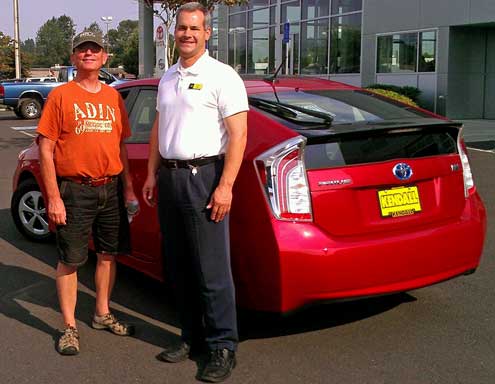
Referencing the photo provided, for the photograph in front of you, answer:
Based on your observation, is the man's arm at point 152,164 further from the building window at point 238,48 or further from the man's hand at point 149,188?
the building window at point 238,48

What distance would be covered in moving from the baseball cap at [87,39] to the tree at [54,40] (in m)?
134

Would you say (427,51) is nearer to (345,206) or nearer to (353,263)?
(345,206)

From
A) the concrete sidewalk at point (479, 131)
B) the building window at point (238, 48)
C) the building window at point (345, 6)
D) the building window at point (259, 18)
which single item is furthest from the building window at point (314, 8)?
the concrete sidewalk at point (479, 131)

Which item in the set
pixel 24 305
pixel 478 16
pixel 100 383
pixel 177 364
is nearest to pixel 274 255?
pixel 177 364

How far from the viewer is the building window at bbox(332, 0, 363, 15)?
2361cm

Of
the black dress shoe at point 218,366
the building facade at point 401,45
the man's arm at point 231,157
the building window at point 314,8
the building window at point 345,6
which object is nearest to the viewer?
the man's arm at point 231,157

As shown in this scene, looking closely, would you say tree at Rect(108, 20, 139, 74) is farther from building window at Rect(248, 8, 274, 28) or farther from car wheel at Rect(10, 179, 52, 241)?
car wheel at Rect(10, 179, 52, 241)

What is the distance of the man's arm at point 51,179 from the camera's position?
3.72 m

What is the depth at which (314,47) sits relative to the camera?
2592 cm

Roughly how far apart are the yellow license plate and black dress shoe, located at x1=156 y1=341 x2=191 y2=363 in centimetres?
133

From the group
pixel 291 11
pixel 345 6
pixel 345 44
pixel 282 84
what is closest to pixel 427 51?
pixel 345 44

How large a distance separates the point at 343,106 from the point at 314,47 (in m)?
22.2

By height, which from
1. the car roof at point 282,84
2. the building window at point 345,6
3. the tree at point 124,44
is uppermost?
the tree at point 124,44

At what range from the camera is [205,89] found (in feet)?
10.9
